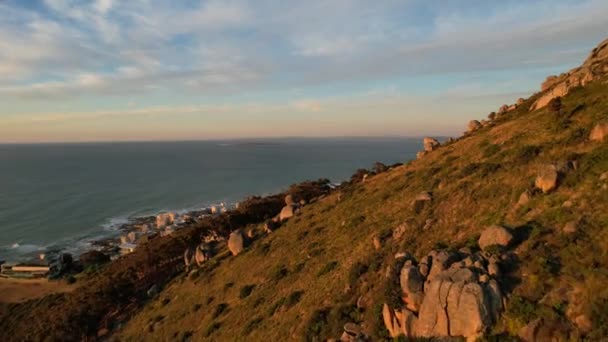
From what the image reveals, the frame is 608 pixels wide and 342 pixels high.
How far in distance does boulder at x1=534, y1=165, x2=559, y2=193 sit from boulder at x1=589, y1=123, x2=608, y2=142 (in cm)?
514

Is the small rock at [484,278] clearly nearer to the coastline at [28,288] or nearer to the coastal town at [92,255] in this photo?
the coastline at [28,288]

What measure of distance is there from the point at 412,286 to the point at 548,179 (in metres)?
9.34

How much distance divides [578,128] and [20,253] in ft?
309

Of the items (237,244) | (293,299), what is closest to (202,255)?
(237,244)

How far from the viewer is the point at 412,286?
14438 mm

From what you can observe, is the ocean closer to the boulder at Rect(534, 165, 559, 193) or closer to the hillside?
the hillside

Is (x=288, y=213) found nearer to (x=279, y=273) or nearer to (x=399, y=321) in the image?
(x=279, y=273)

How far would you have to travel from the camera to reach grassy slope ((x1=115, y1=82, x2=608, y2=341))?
41.1ft

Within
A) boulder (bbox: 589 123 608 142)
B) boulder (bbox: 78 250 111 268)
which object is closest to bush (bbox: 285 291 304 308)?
boulder (bbox: 589 123 608 142)

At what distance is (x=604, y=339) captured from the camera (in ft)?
31.2

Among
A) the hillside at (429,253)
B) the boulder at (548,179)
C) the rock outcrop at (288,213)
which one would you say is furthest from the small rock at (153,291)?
the boulder at (548,179)

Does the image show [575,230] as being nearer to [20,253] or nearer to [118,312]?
[118,312]

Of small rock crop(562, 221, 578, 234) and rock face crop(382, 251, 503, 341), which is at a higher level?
small rock crop(562, 221, 578, 234)

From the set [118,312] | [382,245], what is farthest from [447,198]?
[118,312]
